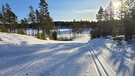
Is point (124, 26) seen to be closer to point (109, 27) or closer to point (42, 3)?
point (109, 27)

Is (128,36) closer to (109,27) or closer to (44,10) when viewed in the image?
(109,27)

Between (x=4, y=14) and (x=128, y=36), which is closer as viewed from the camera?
(x=128, y=36)

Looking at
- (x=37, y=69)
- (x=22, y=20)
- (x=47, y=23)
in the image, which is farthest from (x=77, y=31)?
(x=37, y=69)

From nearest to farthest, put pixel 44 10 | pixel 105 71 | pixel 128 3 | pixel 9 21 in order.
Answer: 1. pixel 105 71
2. pixel 128 3
3. pixel 44 10
4. pixel 9 21

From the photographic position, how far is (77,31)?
12362cm

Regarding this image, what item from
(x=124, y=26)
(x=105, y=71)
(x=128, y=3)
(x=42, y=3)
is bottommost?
(x=105, y=71)

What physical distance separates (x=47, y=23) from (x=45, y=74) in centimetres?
6347

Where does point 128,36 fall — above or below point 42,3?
below

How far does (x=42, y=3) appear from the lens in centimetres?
6900

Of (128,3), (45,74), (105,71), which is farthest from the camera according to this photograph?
(128,3)

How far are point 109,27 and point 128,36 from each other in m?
30.9

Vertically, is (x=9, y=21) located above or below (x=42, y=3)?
below

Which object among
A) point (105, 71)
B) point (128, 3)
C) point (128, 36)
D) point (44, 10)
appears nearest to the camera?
point (105, 71)

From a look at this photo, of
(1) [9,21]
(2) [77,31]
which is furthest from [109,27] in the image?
(2) [77,31]
